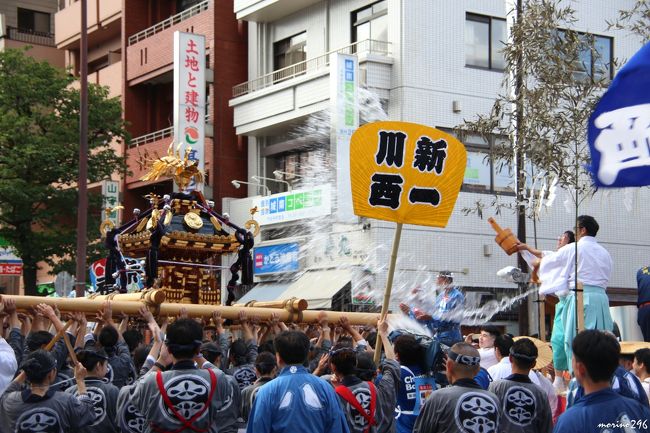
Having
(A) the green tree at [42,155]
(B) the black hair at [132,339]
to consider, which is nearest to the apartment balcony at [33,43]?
(A) the green tree at [42,155]

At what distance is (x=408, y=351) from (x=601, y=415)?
10.0 ft

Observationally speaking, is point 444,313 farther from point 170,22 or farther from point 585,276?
point 170,22

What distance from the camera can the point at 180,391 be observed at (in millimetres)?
6258

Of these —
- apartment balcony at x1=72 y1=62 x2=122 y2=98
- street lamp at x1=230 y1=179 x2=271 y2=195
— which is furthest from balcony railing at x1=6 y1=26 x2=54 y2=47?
street lamp at x1=230 y1=179 x2=271 y2=195

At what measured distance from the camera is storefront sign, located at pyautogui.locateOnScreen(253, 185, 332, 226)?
22375 millimetres

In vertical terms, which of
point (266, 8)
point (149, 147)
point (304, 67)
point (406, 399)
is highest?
point (266, 8)

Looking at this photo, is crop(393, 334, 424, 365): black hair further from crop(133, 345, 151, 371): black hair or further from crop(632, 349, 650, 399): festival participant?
crop(133, 345, 151, 371): black hair

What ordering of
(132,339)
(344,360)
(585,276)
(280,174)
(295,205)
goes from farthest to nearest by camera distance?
(280,174) < (295,205) < (132,339) < (585,276) < (344,360)

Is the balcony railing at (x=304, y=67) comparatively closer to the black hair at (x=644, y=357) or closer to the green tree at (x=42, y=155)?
the green tree at (x=42, y=155)

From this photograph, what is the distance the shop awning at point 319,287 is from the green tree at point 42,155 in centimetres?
480

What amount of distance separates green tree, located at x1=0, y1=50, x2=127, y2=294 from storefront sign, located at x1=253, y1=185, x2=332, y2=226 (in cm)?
395

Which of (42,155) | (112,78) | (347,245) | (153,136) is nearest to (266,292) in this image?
(347,245)

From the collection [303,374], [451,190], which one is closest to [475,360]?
[303,374]

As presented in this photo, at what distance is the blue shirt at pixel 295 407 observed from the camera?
6.10m
